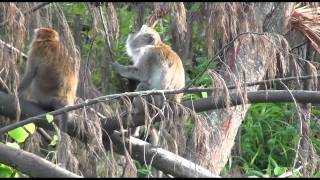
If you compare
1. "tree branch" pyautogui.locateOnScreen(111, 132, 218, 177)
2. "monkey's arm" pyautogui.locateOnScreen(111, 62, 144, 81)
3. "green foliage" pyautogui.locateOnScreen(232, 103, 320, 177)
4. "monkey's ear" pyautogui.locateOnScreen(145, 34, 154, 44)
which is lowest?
"green foliage" pyautogui.locateOnScreen(232, 103, 320, 177)

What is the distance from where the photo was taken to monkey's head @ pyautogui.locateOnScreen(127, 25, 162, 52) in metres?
5.89

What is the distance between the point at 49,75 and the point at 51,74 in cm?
2

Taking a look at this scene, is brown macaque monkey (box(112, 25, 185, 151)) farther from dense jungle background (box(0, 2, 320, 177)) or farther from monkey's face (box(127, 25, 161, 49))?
dense jungle background (box(0, 2, 320, 177))

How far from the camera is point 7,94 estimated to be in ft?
14.4

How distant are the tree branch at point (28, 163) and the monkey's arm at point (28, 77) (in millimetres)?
1077

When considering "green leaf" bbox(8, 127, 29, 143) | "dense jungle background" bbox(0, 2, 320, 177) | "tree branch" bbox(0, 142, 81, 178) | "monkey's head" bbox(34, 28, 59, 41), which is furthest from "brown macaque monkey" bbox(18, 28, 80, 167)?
"green leaf" bbox(8, 127, 29, 143)

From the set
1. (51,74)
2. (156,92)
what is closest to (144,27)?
(51,74)

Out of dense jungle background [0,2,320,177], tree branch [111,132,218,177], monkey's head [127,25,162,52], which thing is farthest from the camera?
monkey's head [127,25,162,52]

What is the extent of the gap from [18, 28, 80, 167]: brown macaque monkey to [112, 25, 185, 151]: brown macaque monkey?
0.46 meters

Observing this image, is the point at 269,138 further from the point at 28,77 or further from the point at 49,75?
the point at 28,77

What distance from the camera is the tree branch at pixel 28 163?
3.79 m

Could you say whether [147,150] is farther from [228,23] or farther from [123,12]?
[123,12]

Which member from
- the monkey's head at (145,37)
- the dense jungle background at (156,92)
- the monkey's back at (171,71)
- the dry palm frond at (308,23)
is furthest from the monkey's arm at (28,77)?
the dry palm frond at (308,23)

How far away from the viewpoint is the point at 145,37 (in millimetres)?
5977
